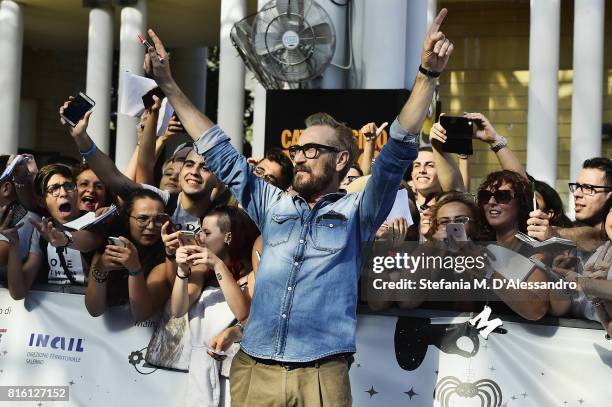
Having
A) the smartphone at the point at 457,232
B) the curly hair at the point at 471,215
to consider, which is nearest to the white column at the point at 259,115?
the curly hair at the point at 471,215

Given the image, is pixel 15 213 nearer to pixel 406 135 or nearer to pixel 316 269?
pixel 316 269

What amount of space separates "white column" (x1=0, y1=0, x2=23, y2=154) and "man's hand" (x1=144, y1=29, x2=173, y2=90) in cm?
1618

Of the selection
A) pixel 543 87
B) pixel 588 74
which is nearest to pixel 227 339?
pixel 543 87

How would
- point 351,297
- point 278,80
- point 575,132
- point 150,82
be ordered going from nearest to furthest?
point 351,297, point 150,82, point 278,80, point 575,132

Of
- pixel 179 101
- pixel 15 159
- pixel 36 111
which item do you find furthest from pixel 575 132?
pixel 36 111

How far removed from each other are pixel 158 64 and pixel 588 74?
1298cm

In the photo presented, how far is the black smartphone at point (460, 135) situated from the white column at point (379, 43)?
172 inches

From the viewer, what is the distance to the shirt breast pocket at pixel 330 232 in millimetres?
3910

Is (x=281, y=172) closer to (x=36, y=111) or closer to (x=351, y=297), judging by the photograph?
(x=351, y=297)

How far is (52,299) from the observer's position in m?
5.69

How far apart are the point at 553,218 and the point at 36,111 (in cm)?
2289

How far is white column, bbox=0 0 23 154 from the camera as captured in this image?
1944 cm

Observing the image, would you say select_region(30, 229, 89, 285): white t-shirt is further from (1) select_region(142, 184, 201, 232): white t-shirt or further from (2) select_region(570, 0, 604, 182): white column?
(2) select_region(570, 0, 604, 182): white column

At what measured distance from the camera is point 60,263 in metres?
5.63
